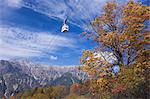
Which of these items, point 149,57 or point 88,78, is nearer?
point 149,57

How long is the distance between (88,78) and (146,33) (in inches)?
208

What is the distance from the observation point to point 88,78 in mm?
20344

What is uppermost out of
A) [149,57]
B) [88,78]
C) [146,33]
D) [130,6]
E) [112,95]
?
[130,6]

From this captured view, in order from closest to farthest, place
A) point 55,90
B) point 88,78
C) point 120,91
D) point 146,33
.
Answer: point 120,91 < point 146,33 < point 88,78 < point 55,90

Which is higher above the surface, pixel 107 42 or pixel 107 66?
pixel 107 42

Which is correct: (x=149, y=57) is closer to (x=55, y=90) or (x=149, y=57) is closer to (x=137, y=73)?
(x=137, y=73)

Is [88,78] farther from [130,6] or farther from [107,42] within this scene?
[130,6]

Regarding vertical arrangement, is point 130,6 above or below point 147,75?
above

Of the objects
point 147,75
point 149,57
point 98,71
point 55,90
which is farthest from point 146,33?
point 55,90

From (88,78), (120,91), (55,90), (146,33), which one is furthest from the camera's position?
(55,90)

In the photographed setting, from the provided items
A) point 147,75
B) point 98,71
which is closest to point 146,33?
point 147,75

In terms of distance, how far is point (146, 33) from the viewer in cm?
1909

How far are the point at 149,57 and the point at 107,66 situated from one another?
2932 millimetres

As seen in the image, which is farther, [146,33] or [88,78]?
[88,78]
